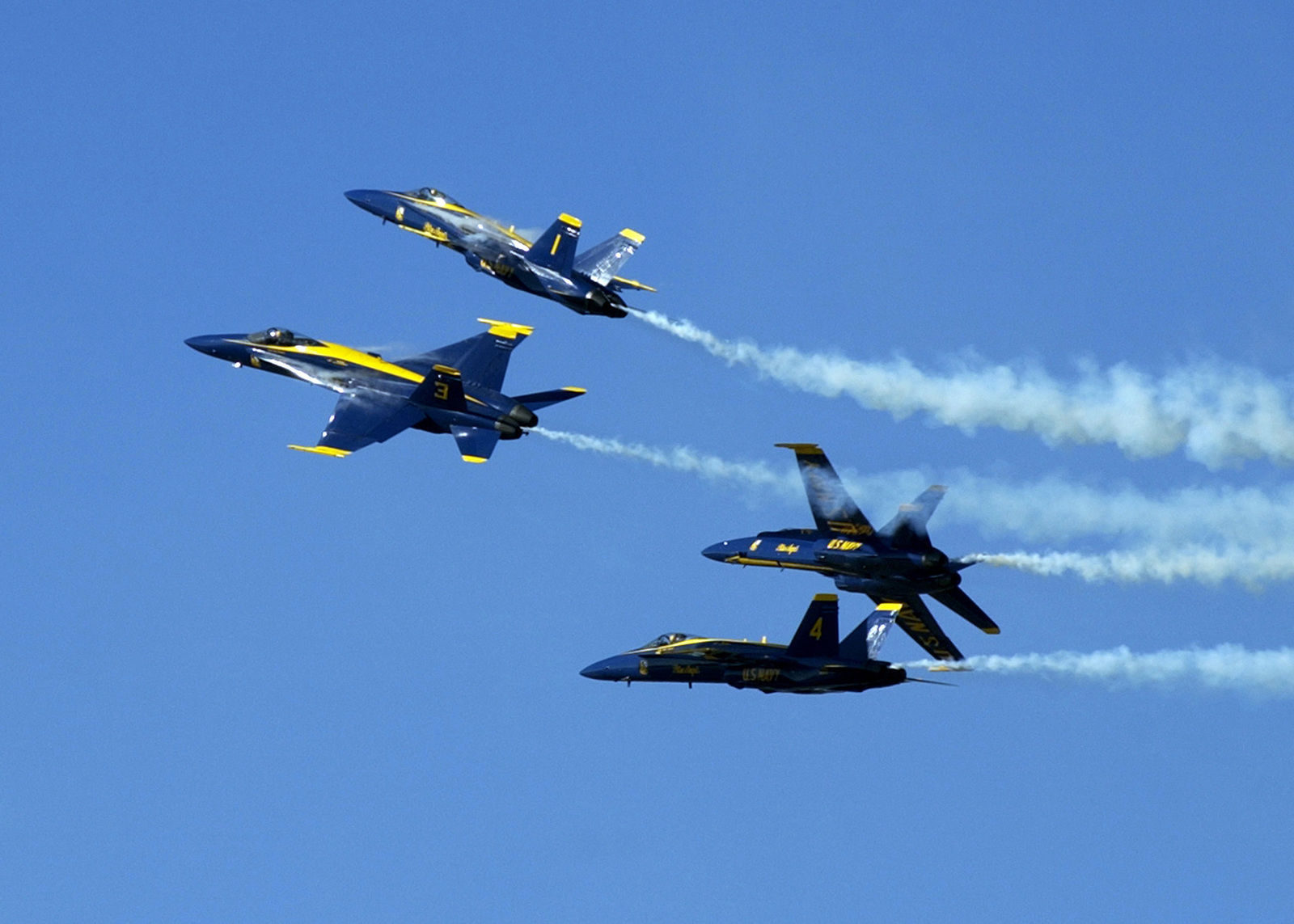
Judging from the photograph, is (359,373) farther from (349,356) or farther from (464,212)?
(464,212)

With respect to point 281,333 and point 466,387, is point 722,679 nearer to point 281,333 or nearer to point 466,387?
point 466,387

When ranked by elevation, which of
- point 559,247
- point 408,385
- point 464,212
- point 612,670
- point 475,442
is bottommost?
point 612,670

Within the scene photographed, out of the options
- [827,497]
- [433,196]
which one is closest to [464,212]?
[433,196]

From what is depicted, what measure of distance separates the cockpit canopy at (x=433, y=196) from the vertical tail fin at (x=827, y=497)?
59.1 feet

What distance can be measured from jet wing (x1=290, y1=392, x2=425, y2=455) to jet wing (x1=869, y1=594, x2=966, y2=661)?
16352 mm

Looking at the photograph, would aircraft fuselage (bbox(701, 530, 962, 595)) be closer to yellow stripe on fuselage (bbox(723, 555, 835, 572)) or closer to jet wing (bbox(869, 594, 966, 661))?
yellow stripe on fuselage (bbox(723, 555, 835, 572))

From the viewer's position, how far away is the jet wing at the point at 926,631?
226 feet

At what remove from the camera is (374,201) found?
254 feet

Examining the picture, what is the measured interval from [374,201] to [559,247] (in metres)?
9.48

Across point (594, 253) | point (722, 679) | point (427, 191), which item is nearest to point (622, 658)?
point (722, 679)

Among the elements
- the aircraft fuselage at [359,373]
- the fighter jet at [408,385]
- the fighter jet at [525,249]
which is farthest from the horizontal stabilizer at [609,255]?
the aircraft fuselage at [359,373]

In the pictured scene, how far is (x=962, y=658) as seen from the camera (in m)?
68.3

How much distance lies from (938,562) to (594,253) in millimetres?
18192

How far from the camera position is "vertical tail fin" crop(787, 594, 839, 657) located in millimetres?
62875
